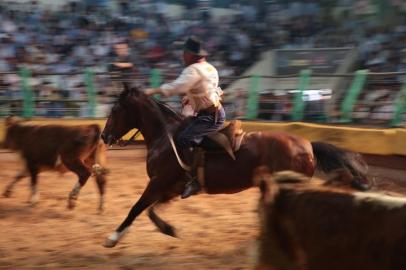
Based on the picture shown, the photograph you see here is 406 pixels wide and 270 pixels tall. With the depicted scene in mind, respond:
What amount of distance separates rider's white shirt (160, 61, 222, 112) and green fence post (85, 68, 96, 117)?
6.91 metres

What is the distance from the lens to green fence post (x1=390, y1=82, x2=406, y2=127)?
392 inches

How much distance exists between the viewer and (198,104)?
245 inches

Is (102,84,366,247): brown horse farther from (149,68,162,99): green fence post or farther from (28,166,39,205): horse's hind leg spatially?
(149,68,162,99): green fence post

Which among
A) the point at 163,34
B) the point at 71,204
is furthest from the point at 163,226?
the point at 163,34

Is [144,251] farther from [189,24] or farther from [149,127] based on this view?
[189,24]

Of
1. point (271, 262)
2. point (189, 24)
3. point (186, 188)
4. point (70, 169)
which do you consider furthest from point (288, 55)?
point (271, 262)

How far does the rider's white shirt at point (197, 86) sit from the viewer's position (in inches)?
236

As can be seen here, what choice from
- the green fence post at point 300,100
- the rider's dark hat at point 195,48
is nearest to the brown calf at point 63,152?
the rider's dark hat at point 195,48

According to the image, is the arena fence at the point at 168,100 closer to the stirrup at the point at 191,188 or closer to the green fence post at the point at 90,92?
the green fence post at the point at 90,92

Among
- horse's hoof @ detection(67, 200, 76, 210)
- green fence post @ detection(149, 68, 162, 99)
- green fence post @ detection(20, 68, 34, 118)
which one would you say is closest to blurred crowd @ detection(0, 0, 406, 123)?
green fence post @ detection(149, 68, 162, 99)

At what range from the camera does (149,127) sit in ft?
21.6

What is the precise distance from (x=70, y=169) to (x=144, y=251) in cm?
260

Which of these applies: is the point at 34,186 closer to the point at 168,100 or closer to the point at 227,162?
the point at 227,162

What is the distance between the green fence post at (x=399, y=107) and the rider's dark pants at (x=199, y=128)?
4782mm
